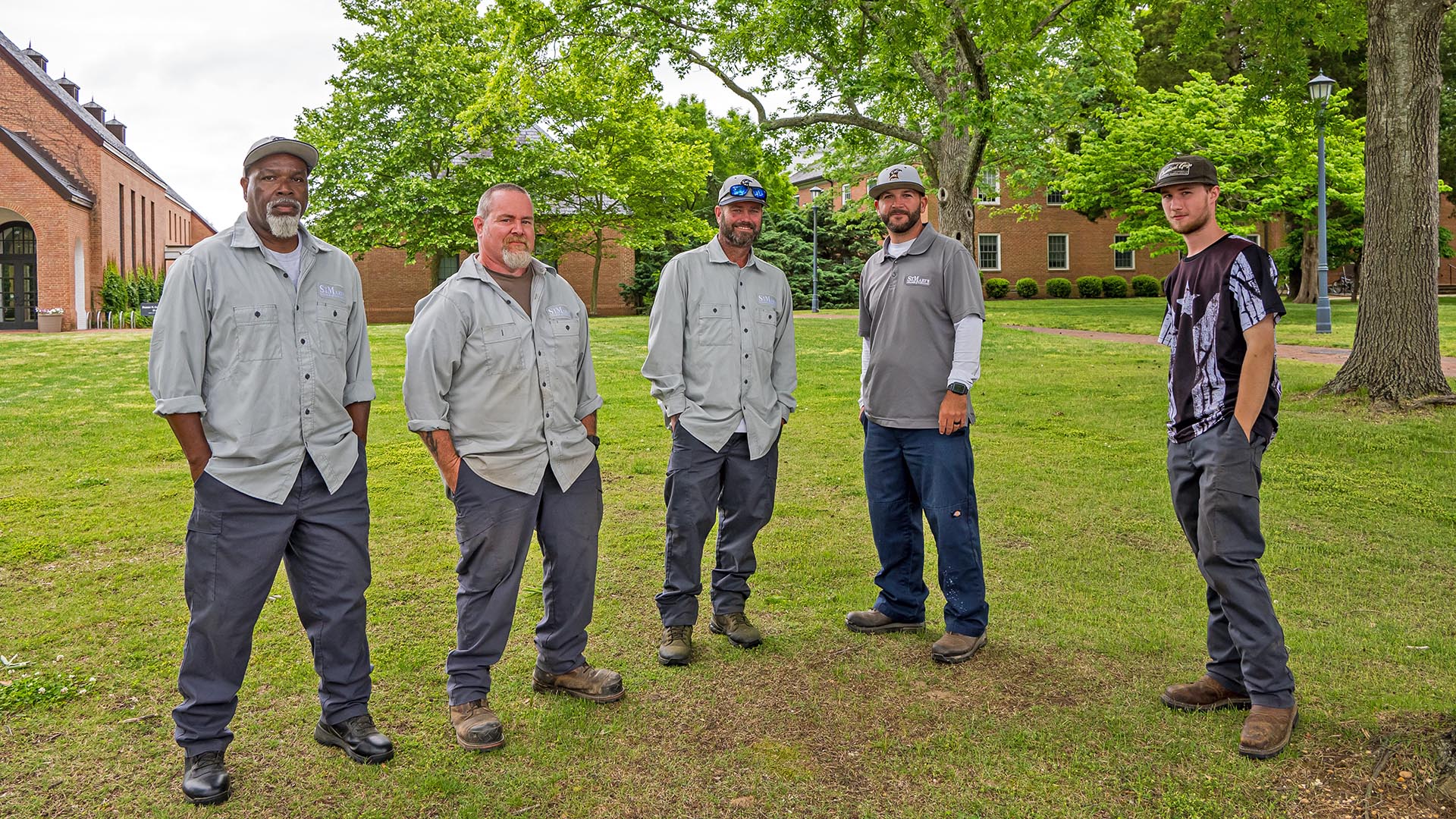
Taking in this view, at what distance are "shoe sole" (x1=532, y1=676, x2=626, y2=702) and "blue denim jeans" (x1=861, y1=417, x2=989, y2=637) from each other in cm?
153

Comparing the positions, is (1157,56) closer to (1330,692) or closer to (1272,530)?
(1272,530)

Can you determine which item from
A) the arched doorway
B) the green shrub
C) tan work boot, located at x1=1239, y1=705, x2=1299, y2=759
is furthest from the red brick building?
the green shrub

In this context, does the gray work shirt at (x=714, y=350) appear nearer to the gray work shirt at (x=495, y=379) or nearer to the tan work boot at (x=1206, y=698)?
the gray work shirt at (x=495, y=379)

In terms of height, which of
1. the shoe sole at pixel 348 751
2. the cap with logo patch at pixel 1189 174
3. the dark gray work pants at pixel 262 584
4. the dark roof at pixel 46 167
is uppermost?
the dark roof at pixel 46 167

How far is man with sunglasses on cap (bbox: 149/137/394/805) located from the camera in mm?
3391

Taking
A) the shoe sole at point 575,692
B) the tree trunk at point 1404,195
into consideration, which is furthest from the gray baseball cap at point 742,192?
the tree trunk at point 1404,195

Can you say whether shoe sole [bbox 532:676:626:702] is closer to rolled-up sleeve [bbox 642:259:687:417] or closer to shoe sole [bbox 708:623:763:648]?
shoe sole [bbox 708:623:763:648]

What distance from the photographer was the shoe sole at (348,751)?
3645 mm

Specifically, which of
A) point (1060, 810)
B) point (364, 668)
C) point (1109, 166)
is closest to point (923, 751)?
point (1060, 810)

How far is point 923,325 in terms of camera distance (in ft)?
15.6

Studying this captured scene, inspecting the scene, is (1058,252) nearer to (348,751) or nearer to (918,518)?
(918,518)

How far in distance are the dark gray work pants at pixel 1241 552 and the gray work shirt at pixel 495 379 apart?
7.96 ft

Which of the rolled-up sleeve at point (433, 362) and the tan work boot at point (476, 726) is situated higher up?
the rolled-up sleeve at point (433, 362)

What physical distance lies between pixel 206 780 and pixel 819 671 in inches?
97.0
